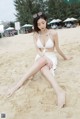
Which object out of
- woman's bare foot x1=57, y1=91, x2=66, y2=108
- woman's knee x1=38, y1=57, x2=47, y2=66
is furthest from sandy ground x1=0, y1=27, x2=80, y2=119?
woman's knee x1=38, y1=57, x2=47, y2=66

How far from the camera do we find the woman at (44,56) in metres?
4.79

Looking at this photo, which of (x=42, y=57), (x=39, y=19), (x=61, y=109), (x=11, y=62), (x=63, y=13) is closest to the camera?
(x=61, y=109)

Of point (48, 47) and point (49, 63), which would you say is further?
point (48, 47)

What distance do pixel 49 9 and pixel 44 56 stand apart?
141 ft

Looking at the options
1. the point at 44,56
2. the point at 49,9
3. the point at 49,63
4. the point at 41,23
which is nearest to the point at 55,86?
the point at 49,63

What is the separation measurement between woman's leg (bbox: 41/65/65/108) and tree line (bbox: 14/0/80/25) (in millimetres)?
41483

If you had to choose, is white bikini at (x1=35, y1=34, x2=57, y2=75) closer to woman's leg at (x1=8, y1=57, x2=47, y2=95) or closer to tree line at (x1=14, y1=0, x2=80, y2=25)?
woman's leg at (x1=8, y1=57, x2=47, y2=95)

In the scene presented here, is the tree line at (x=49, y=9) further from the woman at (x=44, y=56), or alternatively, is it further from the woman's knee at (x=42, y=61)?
the woman's knee at (x=42, y=61)

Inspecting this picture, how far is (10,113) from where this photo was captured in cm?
450

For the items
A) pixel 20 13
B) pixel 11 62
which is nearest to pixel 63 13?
pixel 20 13

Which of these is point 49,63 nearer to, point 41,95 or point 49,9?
point 41,95

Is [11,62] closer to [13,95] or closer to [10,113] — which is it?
[13,95]

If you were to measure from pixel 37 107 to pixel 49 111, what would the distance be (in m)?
0.22

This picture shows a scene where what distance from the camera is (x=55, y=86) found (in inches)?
187
